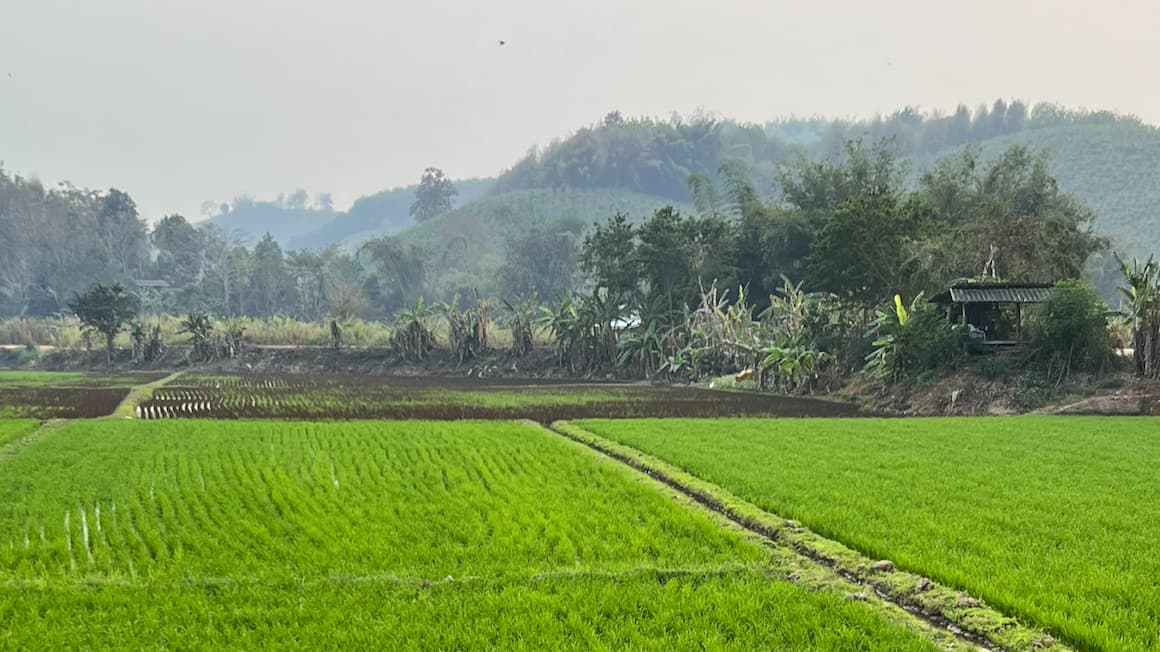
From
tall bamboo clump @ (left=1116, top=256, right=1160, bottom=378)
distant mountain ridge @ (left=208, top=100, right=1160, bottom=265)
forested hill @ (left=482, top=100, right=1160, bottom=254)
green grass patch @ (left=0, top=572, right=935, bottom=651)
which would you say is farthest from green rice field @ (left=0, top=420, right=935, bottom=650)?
forested hill @ (left=482, top=100, right=1160, bottom=254)

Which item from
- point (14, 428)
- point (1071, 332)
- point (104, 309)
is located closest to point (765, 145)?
point (104, 309)

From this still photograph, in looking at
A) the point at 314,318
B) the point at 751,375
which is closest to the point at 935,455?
the point at 751,375

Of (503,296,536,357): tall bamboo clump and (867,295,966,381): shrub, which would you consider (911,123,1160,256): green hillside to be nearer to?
(503,296,536,357): tall bamboo clump

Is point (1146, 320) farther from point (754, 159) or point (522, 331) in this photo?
point (754, 159)

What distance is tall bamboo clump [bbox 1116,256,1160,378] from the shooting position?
71.8ft

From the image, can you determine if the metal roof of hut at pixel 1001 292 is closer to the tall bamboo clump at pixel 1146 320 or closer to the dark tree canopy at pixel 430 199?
the tall bamboo clump at pixel 1146 320

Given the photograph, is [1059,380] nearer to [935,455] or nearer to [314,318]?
[935,455]

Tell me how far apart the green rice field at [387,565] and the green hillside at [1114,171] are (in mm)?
74467

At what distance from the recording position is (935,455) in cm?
1351

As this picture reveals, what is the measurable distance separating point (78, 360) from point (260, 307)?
2875 centimetres

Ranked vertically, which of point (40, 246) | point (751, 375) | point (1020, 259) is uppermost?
point (40, 246)

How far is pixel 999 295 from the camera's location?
80.2ft

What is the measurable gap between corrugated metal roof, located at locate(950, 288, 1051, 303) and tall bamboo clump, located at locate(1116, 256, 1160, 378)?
2.27 meters

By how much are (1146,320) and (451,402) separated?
18.5 m
